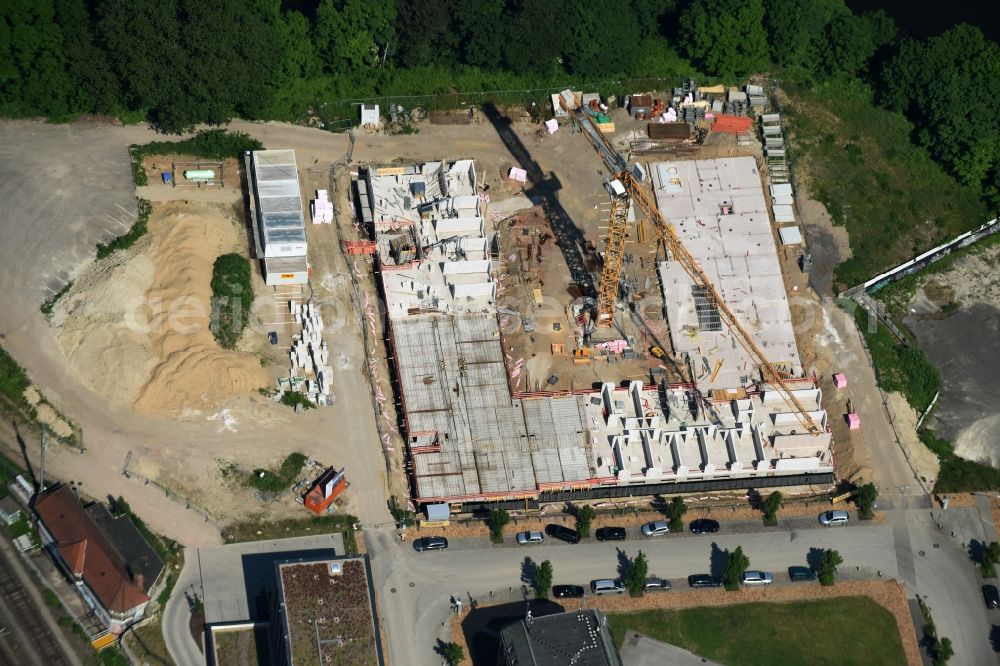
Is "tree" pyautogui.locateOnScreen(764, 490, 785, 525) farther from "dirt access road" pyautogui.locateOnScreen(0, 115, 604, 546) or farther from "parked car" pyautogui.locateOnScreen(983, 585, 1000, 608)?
"dirt access road" pyautogui.locateOnScreen(0, 115, 604, 546)

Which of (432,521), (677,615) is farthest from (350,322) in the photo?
(677,615)

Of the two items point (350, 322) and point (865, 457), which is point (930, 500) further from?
point (350, 322)

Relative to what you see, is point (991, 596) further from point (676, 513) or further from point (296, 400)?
point (296, 400)

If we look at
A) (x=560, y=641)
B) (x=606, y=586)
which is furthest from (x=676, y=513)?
(x=560, y=641)

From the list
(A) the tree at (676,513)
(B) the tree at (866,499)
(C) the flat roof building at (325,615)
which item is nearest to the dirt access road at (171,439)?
(C) the flat roof building at (325,615)

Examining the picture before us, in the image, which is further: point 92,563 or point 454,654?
point 454,654

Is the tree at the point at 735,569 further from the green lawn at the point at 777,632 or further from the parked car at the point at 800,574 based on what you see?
the parked car at the point at 800,574
